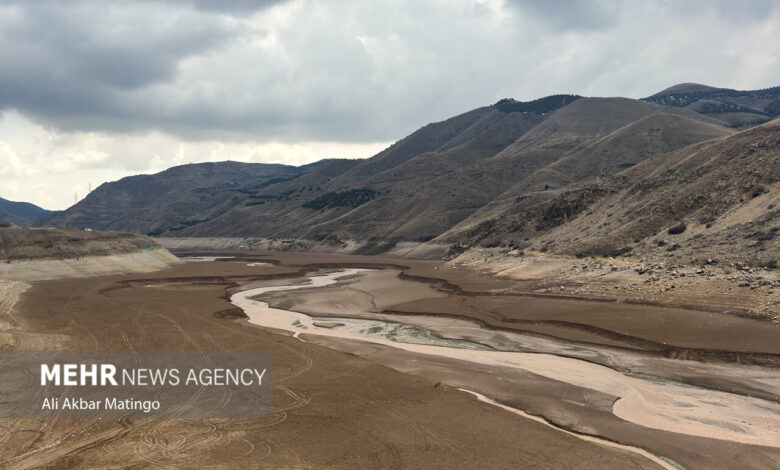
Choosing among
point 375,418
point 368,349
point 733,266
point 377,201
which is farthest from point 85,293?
point 377,201

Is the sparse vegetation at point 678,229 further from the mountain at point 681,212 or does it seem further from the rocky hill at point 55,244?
the rocky hill at point 55,244

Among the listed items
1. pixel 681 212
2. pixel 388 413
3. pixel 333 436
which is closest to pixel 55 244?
pixel 388 413

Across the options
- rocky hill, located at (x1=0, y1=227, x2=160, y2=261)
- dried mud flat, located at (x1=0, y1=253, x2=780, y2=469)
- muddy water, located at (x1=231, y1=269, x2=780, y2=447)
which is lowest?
muddy water, located at (x1=231, y1=269, x2=780, y2=447)

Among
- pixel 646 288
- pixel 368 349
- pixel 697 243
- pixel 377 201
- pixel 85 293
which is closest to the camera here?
pixel 368 349

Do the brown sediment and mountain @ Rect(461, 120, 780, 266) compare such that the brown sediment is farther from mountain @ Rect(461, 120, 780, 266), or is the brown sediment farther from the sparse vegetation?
the sparse vegetation

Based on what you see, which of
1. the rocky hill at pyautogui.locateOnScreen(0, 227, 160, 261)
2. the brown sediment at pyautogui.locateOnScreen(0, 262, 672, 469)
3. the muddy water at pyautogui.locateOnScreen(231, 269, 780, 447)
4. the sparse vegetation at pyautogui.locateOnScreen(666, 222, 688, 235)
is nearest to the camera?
the brown sediment at pyautogui.locateOnScreen(0, 262, 672, 469)

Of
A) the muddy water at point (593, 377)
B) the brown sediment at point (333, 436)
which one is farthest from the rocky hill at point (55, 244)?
the brown sediment at point (333, 436)

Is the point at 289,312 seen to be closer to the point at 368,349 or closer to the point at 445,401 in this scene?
the point at 368,349

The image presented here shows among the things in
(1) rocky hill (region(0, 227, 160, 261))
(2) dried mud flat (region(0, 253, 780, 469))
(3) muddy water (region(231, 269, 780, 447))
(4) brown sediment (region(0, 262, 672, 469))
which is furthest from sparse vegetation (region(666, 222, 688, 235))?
(1) rocky hill (region(0, 227, 160, 261))
